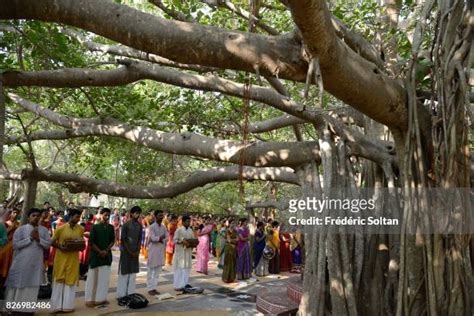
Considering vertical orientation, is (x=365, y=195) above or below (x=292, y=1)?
below

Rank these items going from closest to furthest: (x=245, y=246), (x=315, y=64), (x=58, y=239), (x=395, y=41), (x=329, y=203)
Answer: (x=315, y=64) → (x=329, y=203) → (x=395, y=41) → (x=58, y=239) → (x=245, y=246)

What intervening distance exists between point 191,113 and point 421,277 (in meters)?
4.23

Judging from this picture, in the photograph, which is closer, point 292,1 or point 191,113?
point 292,1

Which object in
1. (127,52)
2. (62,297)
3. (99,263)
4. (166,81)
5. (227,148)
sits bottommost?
(62,297)

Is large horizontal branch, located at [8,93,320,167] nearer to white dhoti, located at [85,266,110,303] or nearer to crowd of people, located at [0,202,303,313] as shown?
crowd of people, located at [0,202,303,313]

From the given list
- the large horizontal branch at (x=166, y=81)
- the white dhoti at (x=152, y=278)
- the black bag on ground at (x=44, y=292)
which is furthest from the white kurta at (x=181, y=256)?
the large horizontal branch at (x=166, y=81)

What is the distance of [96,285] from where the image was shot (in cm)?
658

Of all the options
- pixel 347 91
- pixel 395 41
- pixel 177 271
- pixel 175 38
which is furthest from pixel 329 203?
pixel 177 271

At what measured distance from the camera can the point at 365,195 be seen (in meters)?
4.99

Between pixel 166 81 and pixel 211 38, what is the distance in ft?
5.37

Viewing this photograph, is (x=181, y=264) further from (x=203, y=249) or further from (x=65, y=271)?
(x=65, y=271)

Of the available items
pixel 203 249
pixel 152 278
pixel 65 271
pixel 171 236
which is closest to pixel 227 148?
pixel 65 271

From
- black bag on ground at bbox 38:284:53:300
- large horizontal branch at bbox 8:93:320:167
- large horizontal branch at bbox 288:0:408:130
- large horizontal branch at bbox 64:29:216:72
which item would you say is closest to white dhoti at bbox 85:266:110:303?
black bag on ground at bbox 38:284:53:300

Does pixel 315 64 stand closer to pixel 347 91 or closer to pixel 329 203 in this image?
pixel 347 91
